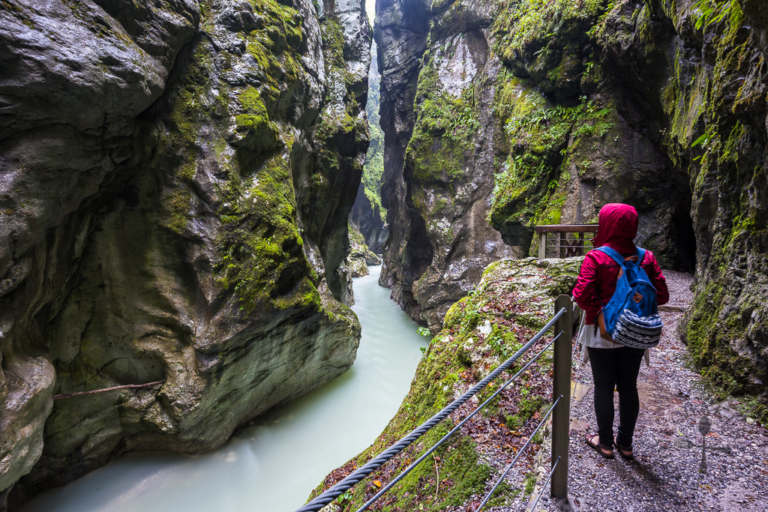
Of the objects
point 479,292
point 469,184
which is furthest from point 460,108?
point 479,292

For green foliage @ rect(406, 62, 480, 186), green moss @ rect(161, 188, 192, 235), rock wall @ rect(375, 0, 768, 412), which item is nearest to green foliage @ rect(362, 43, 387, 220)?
rock wall @ rect(375, 0, 768, 412)

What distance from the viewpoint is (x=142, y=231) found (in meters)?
6.45

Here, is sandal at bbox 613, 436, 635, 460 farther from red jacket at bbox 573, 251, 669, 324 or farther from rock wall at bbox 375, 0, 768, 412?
rock wall at bbox 375, 0, 768, 412

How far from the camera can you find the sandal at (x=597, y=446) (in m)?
2.04

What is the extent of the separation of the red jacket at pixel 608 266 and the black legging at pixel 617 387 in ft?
0.80

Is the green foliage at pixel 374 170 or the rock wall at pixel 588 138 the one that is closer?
the rock wall at pixel 588 138

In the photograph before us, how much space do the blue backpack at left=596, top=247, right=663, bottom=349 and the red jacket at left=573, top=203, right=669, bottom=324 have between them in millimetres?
45

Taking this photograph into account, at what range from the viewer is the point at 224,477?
6.94 metres

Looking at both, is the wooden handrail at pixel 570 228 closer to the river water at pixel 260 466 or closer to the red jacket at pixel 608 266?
the red jacket at pixel 608 266

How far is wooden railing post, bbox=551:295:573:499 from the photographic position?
5.31 ft

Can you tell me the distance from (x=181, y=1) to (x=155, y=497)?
987cm

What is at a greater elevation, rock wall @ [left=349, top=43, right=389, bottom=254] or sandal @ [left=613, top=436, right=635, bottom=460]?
rock wall @ [left=349, top=43, right=389, bottom=254]

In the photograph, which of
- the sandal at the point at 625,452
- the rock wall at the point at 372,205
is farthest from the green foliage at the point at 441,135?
the rock wall at the point at 372,205

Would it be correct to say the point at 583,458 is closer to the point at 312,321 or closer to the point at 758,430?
the point at 758,430
